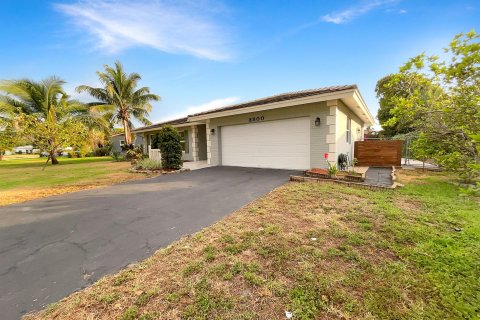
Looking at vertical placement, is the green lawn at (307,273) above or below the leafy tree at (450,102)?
below

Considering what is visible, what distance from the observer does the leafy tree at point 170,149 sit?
32.6 ft

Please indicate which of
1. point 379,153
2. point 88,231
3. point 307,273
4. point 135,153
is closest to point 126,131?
point 135,153

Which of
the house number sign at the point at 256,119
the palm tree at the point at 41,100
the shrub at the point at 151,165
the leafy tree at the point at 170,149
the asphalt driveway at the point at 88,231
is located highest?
the palm tree at the point at 41,100

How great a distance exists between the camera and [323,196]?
4840 millimetres

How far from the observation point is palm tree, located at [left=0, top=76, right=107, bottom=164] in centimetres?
1622

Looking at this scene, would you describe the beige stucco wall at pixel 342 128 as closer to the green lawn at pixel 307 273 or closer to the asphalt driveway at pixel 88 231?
the asphalt driveway at pixel 88 231

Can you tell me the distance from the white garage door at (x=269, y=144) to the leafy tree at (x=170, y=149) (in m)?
2.48

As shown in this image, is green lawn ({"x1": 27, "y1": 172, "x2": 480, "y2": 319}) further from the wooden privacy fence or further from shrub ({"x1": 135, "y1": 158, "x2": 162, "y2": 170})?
shrub ({"x1": 135, "y1": 158, "x2": 162, "y2": 170})

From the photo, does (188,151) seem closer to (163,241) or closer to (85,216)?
(85,216)

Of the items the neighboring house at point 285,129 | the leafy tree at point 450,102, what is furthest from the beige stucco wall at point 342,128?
the leafy tree at point 450,102

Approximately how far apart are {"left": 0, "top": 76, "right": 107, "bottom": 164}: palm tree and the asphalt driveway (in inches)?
585

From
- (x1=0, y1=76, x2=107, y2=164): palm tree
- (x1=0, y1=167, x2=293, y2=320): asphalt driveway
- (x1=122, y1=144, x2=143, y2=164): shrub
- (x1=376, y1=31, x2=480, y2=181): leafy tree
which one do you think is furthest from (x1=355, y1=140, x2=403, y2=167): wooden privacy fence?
(x1=0, y1=76, x2=107, y2=164): palm tree

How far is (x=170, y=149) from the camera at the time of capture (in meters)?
9.93

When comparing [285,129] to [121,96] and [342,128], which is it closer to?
[342,128]
